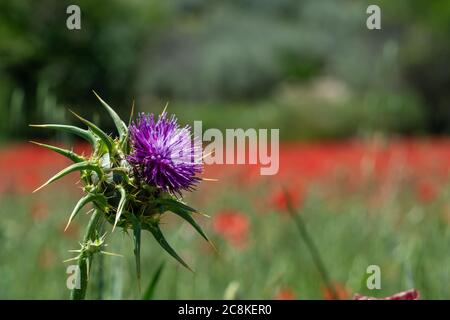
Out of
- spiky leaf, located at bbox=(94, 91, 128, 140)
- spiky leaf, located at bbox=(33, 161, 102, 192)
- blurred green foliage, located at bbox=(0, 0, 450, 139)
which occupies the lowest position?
spiky leaf, located at bbox=(33, 161, 102, 192)

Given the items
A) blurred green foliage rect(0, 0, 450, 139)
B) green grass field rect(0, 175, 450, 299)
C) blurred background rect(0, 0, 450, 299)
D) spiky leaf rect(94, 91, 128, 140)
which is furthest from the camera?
blurred green foliage rect(0, 0, 450, 139)

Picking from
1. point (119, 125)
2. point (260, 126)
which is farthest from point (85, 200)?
point (260, 126)

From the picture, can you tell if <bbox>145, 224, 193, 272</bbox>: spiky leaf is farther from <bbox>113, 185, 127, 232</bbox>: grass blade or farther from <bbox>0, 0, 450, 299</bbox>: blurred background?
<bbox>0, 0, 450, 299</bbox>: blurred background

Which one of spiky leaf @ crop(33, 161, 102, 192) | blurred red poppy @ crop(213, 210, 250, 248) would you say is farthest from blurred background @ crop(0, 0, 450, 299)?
spiky leaf @ crop(33, 161, 102, 192)

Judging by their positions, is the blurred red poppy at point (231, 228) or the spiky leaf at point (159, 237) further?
the blurred red poppy at point (231, 228)

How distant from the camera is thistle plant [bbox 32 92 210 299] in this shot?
1125 millimetres

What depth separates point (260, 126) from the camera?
9.88 metres

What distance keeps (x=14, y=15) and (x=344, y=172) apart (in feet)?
54.6

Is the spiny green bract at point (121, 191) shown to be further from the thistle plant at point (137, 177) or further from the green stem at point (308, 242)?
the green stem at point (308, 242)

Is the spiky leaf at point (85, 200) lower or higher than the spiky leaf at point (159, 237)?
higher

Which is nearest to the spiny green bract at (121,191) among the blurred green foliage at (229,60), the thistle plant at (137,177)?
the thistle plant at (137,177)

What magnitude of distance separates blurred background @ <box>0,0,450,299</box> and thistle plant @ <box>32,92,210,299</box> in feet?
0.27

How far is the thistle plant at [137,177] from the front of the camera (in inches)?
44.3
